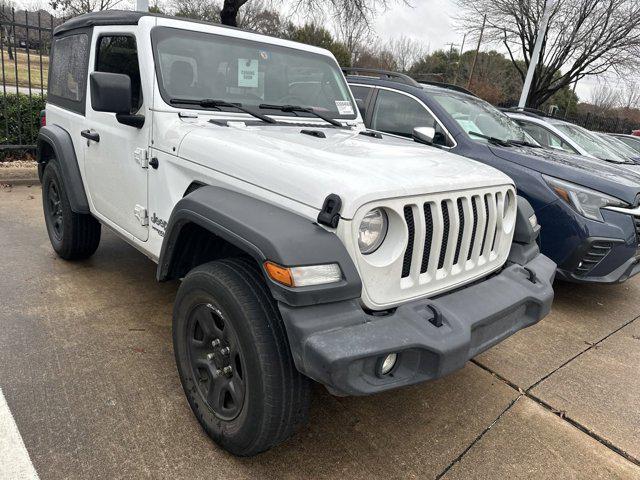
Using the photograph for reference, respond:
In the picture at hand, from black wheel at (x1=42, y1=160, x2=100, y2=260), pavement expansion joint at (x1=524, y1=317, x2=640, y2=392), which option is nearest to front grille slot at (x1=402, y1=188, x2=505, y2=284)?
pavement expansion joint at (x1=524, y1=317, x2=640, y2=392)

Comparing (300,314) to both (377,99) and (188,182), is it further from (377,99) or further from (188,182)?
(377,99)

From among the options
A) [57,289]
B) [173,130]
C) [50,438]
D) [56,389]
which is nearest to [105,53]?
[173,130]

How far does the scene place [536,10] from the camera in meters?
16.8

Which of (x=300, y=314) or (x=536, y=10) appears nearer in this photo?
(x=300, y=314)

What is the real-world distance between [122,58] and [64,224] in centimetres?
159

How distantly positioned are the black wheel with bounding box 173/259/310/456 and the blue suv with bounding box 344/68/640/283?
8.99 feet

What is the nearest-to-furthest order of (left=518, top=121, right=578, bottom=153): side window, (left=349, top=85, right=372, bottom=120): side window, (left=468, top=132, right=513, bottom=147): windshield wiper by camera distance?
(left=468, top=132, right=513, bottom=147): windshield wiper
(left=349, top=85, right=372, bottom=120): side window
(left=518, top=121, right=578, bottom=153): side window

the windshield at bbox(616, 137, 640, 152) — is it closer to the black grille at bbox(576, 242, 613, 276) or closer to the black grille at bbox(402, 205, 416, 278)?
the black grille at bbox(576, 242, 613, 276)

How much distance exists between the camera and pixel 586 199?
4.12 metres

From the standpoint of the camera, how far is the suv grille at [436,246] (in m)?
1.95

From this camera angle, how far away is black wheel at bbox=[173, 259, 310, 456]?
1.88m

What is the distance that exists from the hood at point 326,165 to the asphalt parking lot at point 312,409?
4.11 ft

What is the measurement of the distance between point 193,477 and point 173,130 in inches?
70.0

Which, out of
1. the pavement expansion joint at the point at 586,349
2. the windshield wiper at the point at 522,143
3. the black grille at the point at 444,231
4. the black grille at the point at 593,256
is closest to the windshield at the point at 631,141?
the windshield wiper at the point at 522,143
